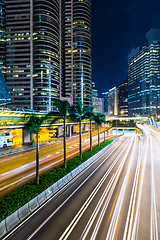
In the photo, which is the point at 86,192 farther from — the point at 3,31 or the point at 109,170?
the point at 3,31

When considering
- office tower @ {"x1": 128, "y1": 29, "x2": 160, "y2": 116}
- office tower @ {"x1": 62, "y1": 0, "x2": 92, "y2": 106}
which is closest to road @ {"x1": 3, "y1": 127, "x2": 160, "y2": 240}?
office tower @ {"x1": 62, "y1": 0, "x2": 92, "y2": 106}

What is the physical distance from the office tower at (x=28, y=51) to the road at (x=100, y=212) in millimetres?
81224

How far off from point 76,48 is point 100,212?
127542mm

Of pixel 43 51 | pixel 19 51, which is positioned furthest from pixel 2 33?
pixel 43 51

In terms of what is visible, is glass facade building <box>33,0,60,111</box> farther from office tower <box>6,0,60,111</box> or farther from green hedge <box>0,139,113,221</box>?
green hedge <box>0,139,113,221</box>

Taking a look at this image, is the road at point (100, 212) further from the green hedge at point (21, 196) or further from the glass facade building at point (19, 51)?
the glass facade building at point (19, 51)

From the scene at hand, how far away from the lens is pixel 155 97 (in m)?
177

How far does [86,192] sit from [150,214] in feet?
18.9

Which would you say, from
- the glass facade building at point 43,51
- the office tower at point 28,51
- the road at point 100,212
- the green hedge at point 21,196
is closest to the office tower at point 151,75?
the glass facade building at point 43,51

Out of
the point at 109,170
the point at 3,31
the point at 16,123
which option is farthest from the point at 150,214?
the point at 3,31

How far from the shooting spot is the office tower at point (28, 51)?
293 ft

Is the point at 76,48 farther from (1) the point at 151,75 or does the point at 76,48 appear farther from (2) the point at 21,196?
(2) the point at 21,196

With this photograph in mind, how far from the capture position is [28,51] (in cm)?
9012

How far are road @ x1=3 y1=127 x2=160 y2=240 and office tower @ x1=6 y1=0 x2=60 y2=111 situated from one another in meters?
81.2
